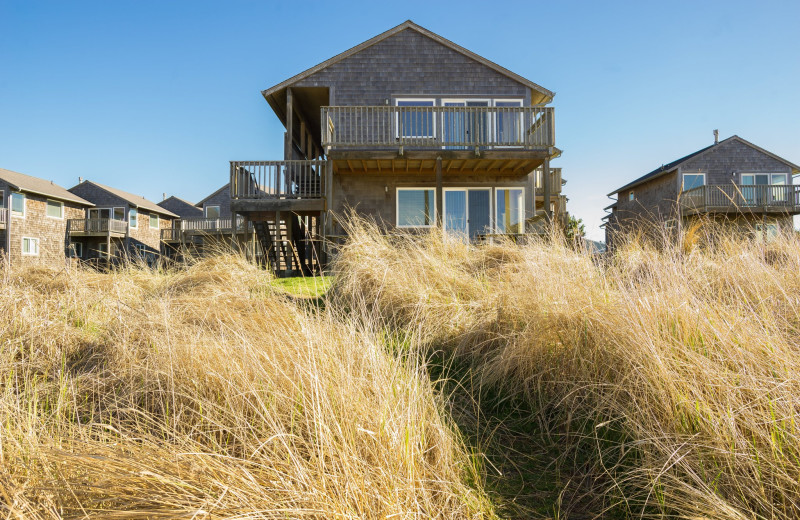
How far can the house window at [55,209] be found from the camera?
30047 millimetres

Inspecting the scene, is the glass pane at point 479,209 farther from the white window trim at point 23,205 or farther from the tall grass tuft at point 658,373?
the white window trim at point 23,205

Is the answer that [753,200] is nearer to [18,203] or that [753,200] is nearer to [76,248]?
[18,203]

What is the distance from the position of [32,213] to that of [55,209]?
240cm

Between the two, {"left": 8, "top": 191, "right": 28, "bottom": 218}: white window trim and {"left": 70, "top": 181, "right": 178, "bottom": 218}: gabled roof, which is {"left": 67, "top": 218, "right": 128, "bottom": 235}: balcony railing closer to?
{"left": 70, "top": 181, "right": 178, "bottom": 218}: gabled roof

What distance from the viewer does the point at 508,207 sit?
45.2ft

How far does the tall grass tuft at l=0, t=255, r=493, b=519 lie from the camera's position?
61.0 inches

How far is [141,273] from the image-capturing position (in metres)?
7.75

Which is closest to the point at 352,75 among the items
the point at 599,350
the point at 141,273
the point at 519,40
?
the point at 519,40

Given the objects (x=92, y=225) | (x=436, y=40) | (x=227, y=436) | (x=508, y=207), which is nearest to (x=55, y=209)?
(x=92, y=225)

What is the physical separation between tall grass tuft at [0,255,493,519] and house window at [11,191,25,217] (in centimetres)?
3125

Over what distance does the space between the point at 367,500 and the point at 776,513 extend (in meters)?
1.55

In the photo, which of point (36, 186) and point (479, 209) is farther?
point (36, 186)

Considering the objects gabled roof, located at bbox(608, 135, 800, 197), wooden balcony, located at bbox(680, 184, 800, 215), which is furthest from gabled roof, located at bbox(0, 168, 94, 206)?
gabled roof, located at bbox(608, 135, 800, 197)

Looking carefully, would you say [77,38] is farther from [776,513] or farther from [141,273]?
[776,513]
